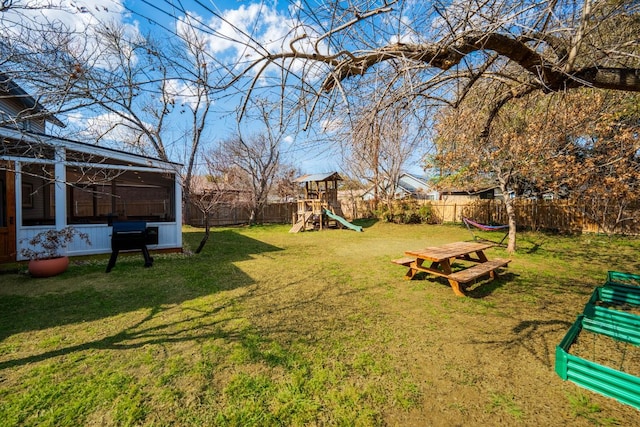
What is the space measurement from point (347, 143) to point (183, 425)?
9.21 ft

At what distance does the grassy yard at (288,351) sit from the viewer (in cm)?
203

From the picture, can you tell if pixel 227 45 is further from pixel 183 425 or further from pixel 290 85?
pixel 183 425

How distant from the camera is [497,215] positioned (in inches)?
552

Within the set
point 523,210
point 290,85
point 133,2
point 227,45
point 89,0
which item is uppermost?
point 89,0

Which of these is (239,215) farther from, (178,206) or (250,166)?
(178,206)

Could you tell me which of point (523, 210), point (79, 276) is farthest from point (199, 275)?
point (523, 210)

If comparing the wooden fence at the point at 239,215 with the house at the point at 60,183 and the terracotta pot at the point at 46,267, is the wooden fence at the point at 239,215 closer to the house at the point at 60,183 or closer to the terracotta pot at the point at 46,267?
the house at the point at 60,183

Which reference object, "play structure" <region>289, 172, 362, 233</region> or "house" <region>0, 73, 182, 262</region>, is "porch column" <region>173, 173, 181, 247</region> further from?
"play structure" <region>289, 172, 362, 233</region>

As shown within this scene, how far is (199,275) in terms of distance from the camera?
5.73 m

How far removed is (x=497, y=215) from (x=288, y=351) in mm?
14726

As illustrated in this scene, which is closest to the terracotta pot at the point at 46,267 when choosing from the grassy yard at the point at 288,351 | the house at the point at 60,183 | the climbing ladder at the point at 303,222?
the grassy yard at the point at 288,351

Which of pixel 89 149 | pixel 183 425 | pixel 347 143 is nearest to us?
pixel 183 425

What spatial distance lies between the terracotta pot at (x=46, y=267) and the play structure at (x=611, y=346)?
318 inches

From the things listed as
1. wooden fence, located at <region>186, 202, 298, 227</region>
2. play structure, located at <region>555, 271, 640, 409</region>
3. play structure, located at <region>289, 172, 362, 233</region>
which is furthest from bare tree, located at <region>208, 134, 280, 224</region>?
play structure, located at <region>555, 271, 640, 409</region>
